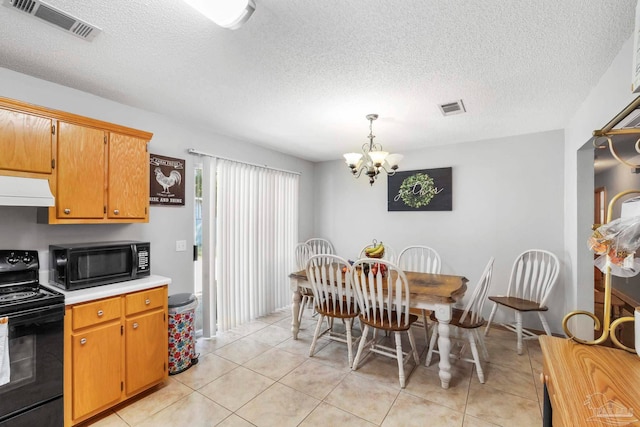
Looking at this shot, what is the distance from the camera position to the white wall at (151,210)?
6.63 ft

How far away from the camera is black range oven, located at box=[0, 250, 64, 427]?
1.59 m

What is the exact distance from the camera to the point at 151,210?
2.79 m

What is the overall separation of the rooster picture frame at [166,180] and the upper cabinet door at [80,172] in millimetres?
574

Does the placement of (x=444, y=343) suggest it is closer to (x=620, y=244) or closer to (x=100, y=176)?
(x=620, y=244)

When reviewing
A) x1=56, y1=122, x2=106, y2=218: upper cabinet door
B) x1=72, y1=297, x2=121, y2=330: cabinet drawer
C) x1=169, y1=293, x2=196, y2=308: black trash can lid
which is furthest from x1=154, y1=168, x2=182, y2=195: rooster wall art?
x1=72, y1=297, x2=121, y2=330: cabinet drawer

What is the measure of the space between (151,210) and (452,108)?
9.80 ft

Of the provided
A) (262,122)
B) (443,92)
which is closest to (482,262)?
(443,92)

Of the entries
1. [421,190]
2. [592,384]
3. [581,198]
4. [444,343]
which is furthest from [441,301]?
[421,190]

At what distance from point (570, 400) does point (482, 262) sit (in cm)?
327

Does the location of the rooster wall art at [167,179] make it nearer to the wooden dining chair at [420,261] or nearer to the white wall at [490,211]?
the white wall at [490,211]

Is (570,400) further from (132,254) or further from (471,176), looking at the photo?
(471,176)

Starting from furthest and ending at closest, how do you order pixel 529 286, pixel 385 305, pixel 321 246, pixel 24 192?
pixel 321 246
pixel 529 286
pixel 385 305
pixel 24 192

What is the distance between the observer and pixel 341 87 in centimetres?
222

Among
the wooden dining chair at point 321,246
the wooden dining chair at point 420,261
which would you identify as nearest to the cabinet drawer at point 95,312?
the wooden dining chair at point 420,261
